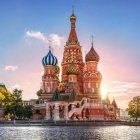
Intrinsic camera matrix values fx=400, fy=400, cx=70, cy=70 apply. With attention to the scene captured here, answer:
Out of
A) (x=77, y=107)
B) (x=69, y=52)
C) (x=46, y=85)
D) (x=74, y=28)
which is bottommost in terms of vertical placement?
(x=77, y=107)

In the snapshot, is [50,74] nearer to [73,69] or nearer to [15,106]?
[73,69]

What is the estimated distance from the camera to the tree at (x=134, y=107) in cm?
9840

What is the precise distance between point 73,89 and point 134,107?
15.9m

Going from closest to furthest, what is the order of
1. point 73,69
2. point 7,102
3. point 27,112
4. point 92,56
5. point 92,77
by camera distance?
point 27,112
point 7,102
point 73,69
point 92,77
point 92,56

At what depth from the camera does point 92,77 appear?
349 ft

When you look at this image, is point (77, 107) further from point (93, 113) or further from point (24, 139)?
point (24, 139)

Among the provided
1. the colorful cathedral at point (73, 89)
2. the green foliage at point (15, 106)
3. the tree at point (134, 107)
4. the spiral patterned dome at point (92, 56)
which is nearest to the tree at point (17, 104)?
the green foliage at point (15, 106)

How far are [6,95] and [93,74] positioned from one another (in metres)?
23.5

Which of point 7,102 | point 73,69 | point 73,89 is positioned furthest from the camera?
point 73,69

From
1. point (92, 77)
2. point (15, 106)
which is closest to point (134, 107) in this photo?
point (92, 77)

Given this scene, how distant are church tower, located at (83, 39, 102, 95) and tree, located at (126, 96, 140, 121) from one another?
9.28m

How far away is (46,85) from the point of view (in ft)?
352

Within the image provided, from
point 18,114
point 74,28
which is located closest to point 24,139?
point 18,114

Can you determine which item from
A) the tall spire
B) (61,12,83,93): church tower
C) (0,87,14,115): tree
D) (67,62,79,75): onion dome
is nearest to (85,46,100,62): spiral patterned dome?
(61,12,83,93): church tower
